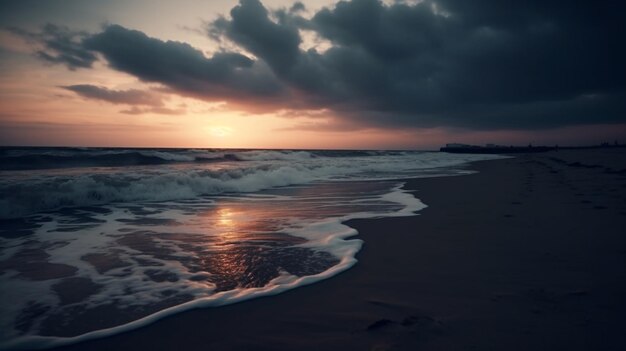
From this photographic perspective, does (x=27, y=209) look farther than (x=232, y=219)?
Yes

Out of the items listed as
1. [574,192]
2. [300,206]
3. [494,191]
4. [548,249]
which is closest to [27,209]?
[300,206]

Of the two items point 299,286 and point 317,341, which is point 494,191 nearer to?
point 299,286

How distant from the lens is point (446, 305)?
230 centimetres

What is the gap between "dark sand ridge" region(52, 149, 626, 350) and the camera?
189 centimetres

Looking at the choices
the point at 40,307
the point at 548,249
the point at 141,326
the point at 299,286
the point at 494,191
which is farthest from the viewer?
the point at 494,191

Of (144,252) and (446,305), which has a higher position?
(446,305)

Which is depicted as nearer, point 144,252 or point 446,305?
point 446,305

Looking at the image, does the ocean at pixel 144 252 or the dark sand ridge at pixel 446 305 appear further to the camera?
the ocean at pixel 144 252

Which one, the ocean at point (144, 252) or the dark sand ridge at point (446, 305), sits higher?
the dark sand ridge at point (446, 305)

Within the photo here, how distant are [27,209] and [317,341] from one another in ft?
27.2

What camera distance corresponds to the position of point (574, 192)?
24.5 feet

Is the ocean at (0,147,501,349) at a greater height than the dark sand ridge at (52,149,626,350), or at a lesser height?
lesser

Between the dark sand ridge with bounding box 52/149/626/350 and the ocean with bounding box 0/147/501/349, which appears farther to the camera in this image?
the ocean with bounding box 0/147/501/349

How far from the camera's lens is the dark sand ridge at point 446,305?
1.89 m
